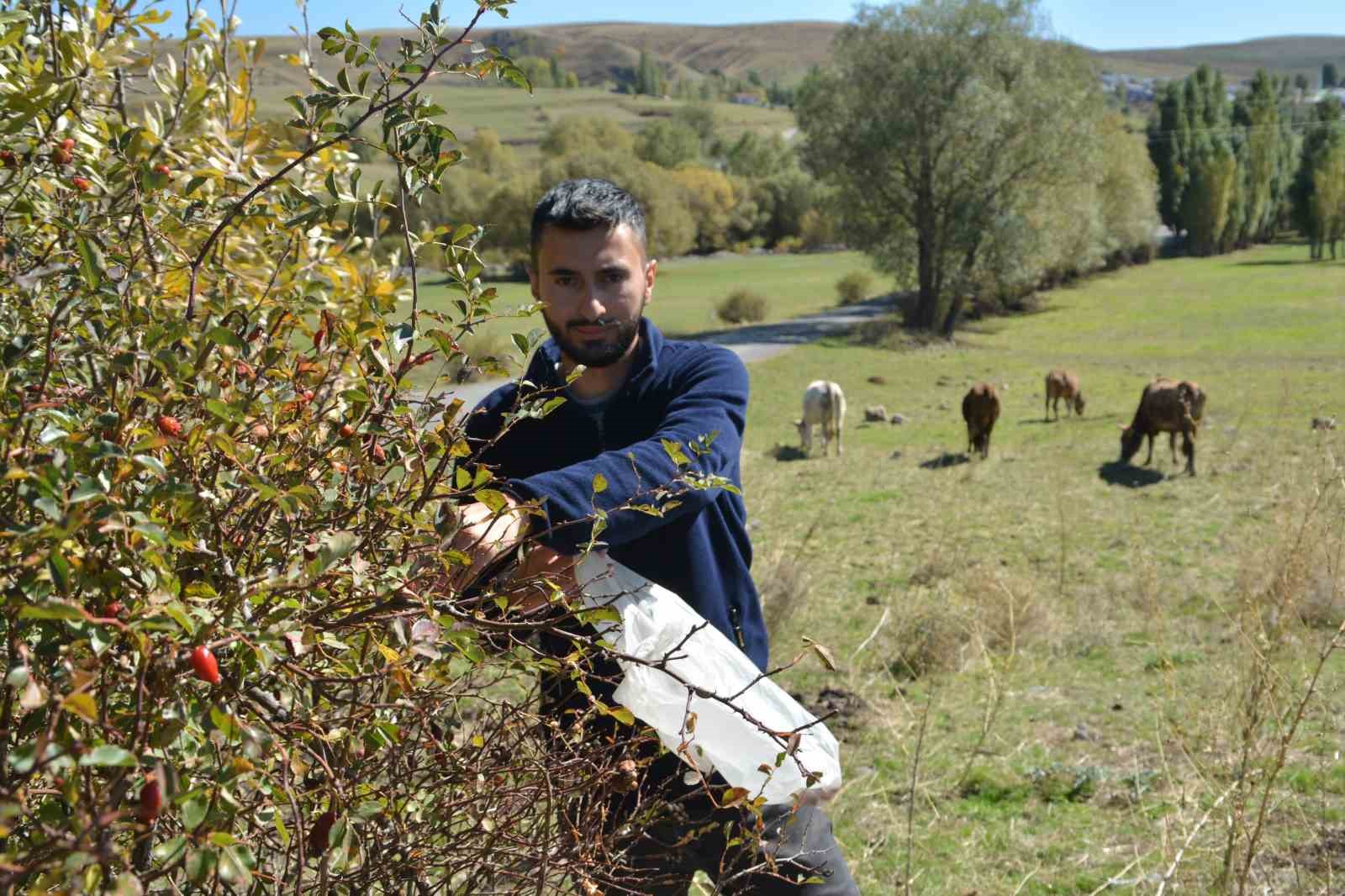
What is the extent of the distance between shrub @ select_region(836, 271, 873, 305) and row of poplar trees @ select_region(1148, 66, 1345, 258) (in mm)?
31595

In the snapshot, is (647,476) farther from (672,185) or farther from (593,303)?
(672,185)

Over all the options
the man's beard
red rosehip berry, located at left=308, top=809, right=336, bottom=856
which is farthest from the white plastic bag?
red rosehip berry, located at left=308, top=809, right=336, bottom=856

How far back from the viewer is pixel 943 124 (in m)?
34.4

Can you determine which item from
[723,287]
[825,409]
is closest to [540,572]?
[825,409]

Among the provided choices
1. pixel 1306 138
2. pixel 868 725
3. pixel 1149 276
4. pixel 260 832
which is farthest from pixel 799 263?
pixel 260 832

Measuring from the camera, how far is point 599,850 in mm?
1991

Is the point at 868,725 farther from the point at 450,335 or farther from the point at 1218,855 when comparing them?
the point at 450,335

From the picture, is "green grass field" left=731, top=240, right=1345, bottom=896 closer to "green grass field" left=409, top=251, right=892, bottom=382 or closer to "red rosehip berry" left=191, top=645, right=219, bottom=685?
"red rosehip berry" left=191, top=645, right=219, bottom=685

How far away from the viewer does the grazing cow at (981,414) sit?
52.6 ft

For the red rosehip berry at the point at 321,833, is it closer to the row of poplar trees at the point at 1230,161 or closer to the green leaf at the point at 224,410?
the green leaf at the point at 224,410

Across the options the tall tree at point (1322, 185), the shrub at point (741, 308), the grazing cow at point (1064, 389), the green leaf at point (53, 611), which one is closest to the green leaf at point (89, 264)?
the green leaf at point (53, 611)

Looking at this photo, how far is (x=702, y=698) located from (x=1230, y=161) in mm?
76630

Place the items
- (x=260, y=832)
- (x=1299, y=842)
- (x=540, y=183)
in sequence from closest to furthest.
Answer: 1. (x=260, y=832)
2. (x=1299, y=842)
3. (x=540, y=183)

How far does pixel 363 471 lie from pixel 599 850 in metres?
0.83
